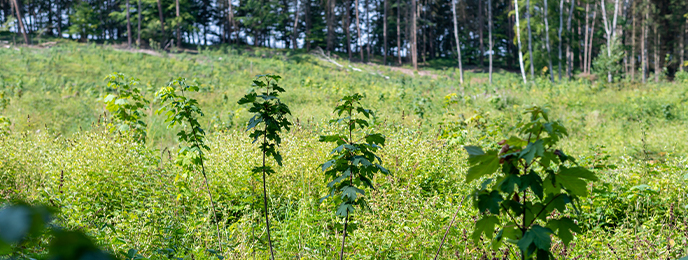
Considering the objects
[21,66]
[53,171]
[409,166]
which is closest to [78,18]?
[21,66]

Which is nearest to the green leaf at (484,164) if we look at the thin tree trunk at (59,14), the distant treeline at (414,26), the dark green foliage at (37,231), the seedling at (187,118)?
the dark green foliage at (37,231)

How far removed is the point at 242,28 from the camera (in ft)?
131

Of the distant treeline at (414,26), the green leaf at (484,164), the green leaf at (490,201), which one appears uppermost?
the distant treeline at (414,26)

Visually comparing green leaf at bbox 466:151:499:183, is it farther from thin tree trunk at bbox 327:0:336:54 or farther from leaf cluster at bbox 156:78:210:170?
thin tree trunk at bbox 327:0:336:54

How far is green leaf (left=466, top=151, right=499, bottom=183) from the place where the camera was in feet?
4.66

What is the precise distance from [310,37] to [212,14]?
1269 cm

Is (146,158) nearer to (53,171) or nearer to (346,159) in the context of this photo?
(53,171)

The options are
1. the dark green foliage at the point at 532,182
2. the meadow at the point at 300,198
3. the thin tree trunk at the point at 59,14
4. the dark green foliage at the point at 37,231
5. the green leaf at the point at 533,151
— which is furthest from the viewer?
the thin tree trunk at the point at 59,14

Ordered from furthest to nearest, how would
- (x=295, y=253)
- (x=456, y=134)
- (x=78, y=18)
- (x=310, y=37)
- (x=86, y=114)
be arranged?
1. (x=310, y=37)
2. (x=78, y=18)
3. (x=86, y=114)
4. (x=456, y=134)
5. (x=295, y=253)

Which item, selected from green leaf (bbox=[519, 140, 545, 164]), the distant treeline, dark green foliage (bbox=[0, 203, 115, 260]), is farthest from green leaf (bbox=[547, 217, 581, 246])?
the distant treeline

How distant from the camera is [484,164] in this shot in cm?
145

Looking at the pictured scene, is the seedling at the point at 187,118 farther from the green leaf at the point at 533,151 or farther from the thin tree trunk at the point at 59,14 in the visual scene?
the thin tree trunk at the point at 59,14

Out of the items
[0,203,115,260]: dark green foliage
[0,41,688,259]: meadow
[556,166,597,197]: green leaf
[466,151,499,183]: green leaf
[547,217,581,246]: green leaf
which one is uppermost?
[0,203,115,260]: dark green foliage

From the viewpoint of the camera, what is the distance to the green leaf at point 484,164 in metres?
1.42
